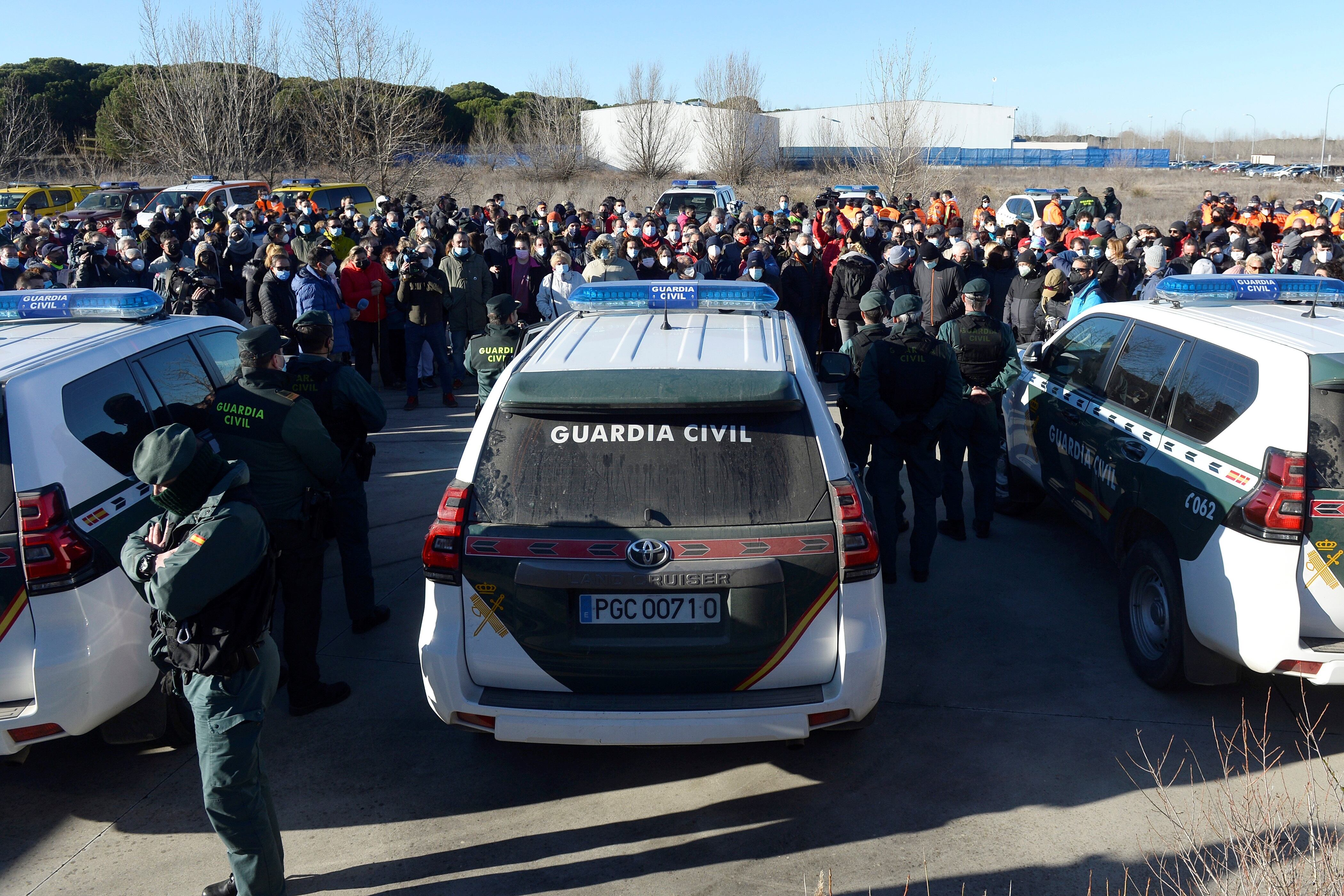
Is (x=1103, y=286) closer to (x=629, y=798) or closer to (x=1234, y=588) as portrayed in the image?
(x=1234, y=588)

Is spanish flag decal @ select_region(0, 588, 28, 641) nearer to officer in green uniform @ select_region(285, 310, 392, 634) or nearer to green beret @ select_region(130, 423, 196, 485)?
green beret @ select_region(130, 423, 196, 485)

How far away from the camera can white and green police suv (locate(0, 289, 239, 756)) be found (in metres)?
3.70

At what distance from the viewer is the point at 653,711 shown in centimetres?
359

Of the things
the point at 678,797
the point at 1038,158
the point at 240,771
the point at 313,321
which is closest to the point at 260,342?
the point at 313,321

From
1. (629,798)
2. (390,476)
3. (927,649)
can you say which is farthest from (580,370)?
(390,476)

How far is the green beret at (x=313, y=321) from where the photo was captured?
5.54 m

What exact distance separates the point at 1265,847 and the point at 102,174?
52.8m

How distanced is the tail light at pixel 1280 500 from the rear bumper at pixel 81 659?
481 centimetres

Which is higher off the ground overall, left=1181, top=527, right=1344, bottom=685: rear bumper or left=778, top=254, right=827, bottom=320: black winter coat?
left=778, top=254, right=827, bottom=320: black winter coat

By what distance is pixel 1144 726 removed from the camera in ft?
15.1

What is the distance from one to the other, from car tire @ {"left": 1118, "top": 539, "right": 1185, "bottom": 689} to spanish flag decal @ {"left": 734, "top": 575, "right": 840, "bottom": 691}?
2.13 meters

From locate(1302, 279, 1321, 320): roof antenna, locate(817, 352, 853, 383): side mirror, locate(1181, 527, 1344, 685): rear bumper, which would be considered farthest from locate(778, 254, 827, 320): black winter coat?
locate(1181, 527, 1344, 685): rear bumper

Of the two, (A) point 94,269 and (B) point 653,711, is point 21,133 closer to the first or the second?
(A) point 94,269

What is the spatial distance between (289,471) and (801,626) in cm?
273
